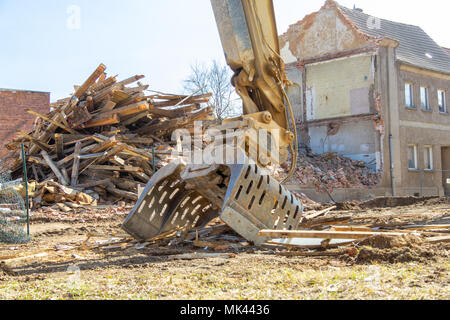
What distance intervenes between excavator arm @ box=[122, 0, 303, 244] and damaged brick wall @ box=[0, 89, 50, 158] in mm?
20922

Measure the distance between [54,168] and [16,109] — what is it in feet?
47.4

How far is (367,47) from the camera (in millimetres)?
21750

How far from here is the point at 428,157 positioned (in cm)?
2430

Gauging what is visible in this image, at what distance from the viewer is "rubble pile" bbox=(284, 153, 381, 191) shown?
19141 mm

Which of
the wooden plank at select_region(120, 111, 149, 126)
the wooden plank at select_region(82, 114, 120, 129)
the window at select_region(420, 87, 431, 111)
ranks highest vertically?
the window at select_region(420, 87, 431, 111)

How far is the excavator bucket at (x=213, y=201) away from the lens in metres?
5.97

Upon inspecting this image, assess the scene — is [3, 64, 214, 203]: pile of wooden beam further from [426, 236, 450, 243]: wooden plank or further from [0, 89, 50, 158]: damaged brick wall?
[0, 89, 50, 158]: damaged brick wall

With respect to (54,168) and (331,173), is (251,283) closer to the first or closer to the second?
(54,168)

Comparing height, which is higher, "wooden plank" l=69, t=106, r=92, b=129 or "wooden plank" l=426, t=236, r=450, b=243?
"wooden plank" l=69, t=106, r=92, b=129

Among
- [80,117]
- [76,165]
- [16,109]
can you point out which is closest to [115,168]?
[76,165]

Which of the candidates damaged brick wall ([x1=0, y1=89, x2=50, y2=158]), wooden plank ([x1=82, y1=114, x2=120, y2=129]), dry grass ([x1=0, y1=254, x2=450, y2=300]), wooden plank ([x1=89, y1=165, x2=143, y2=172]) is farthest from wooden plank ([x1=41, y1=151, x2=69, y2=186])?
damaged brick wall ([x1=0, y1=89, x2=50, y2=158])

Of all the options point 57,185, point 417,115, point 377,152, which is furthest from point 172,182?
point 417,115

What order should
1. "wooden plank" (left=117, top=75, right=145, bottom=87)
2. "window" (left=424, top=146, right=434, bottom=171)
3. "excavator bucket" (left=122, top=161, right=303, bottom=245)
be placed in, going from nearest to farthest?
"excavator bucket" (left=122, top=161, right=303, bottom=245)
"wooden plank" (left=117, top=75, right=145, bottom=87)
"window" (left=424, top=146, right=434, bottom=171)

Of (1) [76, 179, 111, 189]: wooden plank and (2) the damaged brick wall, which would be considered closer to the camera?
(1) [76, 179, 111, 189]: wooden plank
